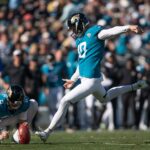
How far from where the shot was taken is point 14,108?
10.7 metres

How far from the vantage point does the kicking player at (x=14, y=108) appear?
10.5m

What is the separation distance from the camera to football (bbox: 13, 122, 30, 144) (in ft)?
35.3

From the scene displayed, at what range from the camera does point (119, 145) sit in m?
10.7

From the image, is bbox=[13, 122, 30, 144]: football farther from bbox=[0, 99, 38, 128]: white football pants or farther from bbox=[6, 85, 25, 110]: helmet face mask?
bbox=[6, 85, 25, 110]: helmet face mask

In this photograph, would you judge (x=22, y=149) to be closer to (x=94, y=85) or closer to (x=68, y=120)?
(x=94, y=85)

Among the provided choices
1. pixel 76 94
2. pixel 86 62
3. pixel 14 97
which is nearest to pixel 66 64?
pixel 86 62

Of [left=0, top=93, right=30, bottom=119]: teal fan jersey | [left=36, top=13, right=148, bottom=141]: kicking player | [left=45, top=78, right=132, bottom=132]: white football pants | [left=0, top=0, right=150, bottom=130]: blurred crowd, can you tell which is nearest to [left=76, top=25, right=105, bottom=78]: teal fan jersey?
[left=36, top=13, right=148, bottom=141]: kicking player

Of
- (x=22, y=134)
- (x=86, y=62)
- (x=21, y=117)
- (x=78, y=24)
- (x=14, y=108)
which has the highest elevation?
(x=78, y=24)

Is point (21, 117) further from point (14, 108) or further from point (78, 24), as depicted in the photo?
point (78, 24)

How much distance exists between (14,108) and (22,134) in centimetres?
44

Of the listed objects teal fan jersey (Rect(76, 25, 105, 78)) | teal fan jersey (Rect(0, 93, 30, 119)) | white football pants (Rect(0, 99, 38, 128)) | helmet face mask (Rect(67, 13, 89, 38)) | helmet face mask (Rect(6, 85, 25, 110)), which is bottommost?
white football pants (Rect(0, 99, 38, 128))

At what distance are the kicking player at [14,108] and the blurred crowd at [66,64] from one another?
186 inches

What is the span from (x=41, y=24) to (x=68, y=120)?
3.53 meters

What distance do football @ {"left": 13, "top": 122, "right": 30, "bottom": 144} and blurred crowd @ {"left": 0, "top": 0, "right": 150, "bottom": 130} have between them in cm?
502
